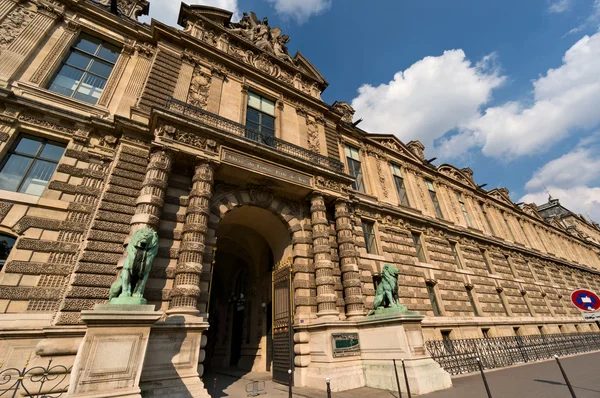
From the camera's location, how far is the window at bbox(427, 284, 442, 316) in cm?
1522

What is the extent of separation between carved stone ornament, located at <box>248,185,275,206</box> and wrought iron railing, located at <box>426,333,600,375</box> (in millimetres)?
8746

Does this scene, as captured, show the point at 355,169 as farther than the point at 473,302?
Yes

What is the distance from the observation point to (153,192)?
26.7ft

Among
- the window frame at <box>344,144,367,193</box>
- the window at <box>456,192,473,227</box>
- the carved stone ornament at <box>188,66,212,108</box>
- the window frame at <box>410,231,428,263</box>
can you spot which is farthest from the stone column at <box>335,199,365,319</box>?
the window at <box>456,192,473,227</box>

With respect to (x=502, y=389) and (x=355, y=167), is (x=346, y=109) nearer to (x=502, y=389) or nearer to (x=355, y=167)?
(x=355, y=167)

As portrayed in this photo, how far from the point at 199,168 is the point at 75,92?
19.8ft

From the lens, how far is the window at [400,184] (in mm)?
19156

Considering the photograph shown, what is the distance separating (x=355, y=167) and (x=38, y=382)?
16690mm

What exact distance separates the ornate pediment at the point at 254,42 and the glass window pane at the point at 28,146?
27.6 ft

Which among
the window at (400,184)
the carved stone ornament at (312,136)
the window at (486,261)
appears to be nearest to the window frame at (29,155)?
the carved stone ornament at (312,136)

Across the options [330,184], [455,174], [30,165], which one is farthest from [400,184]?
[30,165]

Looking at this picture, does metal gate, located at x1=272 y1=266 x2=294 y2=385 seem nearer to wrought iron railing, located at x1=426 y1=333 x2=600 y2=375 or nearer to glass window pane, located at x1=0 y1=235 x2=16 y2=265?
Result: wrought iron railing, located at x1=426 y1=333 x2=600 y2=375

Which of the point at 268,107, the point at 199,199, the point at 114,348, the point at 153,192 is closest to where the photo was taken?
the point at 114,348

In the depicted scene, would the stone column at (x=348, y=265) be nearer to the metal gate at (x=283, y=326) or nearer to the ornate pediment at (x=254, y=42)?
the metal gate at (x=283, y=326)
